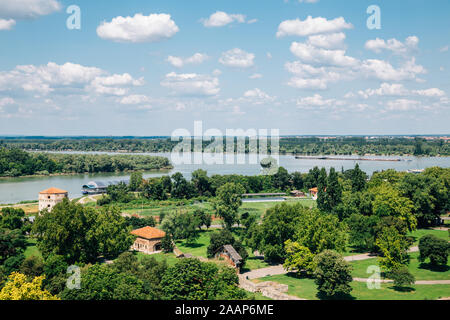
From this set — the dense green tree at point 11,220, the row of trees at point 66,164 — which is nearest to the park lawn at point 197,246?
the dense green tree at point 11,220

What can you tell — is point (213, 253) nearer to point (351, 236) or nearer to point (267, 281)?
point (267, 281)

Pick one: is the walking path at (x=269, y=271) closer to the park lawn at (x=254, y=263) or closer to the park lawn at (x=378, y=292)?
the park lawn at (x=254, y=263)

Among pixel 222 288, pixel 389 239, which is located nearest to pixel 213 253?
pixel 222 288

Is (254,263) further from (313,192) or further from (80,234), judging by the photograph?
→ (313,192)

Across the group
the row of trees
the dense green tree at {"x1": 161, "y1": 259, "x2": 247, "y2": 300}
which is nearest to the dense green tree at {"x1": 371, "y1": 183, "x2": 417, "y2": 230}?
the dense green tree at {"x1": 161, "y1": 259, "x2": 247, "y2": 300}

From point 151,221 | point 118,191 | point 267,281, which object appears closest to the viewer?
point 267,281
